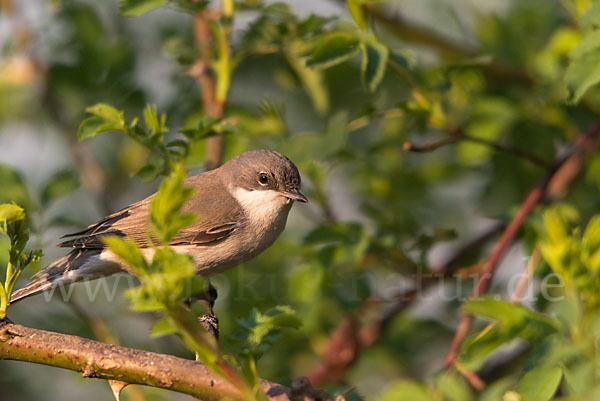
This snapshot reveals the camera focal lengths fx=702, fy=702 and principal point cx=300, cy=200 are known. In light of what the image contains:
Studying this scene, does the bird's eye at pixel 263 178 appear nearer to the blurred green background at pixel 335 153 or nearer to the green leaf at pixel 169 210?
the blurred green background at pixel 335 153

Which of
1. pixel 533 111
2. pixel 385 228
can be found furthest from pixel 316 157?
pixel 533 111

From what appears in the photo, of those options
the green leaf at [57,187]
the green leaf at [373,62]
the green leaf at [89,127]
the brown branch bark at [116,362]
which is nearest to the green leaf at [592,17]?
the green leaf at [373,62]

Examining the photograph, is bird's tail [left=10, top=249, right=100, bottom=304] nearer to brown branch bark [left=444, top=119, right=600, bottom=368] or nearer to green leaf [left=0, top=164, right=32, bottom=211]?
green leaf [left=0, top=164, right=32, bottom=211]

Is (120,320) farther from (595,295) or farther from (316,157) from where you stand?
(595,295)

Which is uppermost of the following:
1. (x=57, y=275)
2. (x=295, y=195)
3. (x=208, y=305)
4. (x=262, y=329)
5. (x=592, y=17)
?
(x=592, y=17)

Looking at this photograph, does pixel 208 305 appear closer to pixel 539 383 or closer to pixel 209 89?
pixel 209 89

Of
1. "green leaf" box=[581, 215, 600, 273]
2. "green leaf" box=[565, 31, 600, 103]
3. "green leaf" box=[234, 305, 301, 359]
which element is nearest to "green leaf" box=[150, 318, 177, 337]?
"green leaf" box=[234, 305, 301, 359]

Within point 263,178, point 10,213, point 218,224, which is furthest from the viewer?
point 263,178

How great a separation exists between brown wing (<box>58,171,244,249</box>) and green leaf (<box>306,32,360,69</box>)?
1098mm

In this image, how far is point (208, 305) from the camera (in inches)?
141

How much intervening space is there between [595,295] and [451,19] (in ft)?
11.7

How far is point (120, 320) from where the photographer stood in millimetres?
4957

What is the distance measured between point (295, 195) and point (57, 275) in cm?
132

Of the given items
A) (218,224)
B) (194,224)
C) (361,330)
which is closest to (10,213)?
(194,224)
